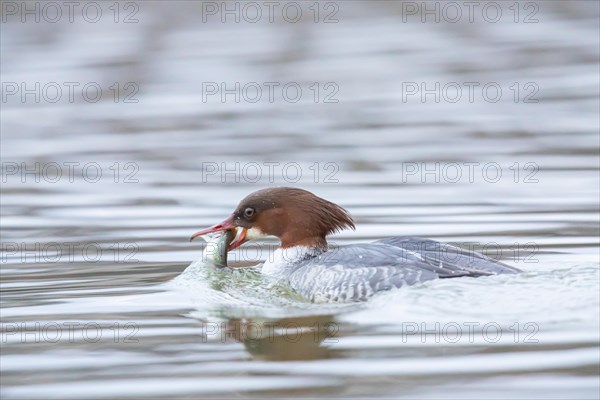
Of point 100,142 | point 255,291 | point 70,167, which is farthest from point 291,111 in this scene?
point 255,291

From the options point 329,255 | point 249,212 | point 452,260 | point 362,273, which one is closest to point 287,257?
point 249,212

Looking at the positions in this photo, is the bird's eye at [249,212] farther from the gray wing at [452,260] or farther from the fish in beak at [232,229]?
the gray wing at [452,260]

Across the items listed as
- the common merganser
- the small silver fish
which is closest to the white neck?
the common merganser

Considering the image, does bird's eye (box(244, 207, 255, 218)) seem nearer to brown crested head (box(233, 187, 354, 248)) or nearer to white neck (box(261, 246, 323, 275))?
brown crested head (box(233, 187, 354, 248))

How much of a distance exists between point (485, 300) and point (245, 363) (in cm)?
176

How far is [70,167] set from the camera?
45.5 ft

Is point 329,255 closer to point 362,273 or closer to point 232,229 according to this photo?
point 362,273

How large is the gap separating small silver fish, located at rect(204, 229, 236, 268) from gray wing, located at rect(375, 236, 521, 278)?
1.37m

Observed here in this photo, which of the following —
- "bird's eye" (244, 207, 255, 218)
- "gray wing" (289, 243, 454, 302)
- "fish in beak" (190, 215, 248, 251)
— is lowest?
"gray wing" (289, 243, 454, 302)

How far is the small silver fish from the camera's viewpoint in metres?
9.80

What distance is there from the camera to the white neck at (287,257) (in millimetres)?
9883

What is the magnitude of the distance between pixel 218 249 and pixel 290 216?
0.59 meters

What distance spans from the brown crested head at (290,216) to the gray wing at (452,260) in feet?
2.81

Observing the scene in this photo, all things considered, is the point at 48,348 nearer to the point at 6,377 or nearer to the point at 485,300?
the point at 6,377
